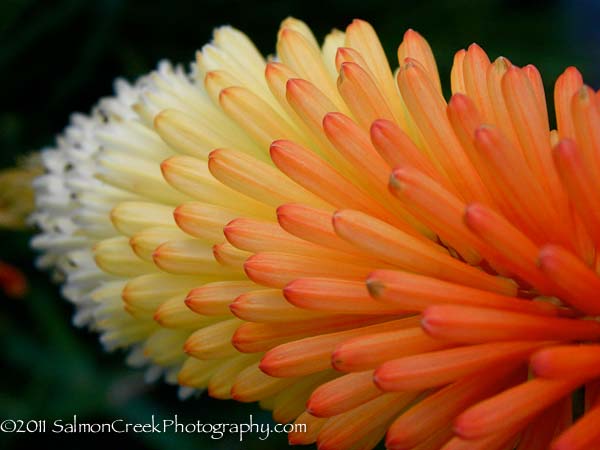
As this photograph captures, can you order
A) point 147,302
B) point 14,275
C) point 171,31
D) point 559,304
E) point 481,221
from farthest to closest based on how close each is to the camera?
point 171,31 < point 14,275 < point 147,302 < point 559,304 < point 481,221

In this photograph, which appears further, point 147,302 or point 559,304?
point 147,302

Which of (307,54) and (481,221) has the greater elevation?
(307,54)

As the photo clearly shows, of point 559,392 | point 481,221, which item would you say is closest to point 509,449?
point 559,392

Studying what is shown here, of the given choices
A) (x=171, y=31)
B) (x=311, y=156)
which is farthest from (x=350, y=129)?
Answer: (x=171, y=31)

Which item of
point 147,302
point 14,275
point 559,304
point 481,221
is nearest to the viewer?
point 481,221

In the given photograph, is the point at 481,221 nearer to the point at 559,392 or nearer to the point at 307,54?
the point at 559,392

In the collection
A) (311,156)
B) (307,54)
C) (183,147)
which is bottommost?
(311,156)

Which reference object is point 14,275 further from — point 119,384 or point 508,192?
point 508,192
